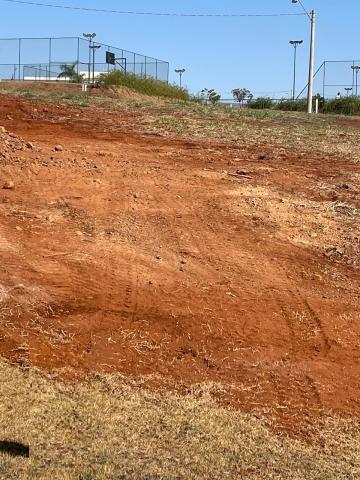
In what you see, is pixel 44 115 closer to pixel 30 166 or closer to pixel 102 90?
pixel 30 166

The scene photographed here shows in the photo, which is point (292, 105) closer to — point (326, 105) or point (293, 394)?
point (326, 105)

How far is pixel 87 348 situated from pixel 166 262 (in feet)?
5.80

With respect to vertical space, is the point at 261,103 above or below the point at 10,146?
above

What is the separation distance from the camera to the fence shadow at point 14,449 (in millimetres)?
3539

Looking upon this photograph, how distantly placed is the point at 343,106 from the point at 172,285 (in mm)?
32871

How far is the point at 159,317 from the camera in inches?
220

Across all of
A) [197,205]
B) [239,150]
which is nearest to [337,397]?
[197,205]

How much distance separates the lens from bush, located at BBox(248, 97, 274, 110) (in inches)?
1560

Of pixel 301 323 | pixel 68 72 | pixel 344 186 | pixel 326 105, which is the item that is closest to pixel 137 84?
pixel 326 105

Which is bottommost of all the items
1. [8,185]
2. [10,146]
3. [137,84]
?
[8,185]

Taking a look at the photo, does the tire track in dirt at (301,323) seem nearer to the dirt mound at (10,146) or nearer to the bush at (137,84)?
the dirt mound at (10,146)

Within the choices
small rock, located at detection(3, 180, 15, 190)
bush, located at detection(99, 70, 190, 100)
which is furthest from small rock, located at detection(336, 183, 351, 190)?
bush, located at detection(99, 70, 190, 100)

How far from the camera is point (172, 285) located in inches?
243

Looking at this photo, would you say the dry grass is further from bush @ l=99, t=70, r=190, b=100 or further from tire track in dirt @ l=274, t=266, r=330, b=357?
bush @ l=99, t=70, r=190, b=100
